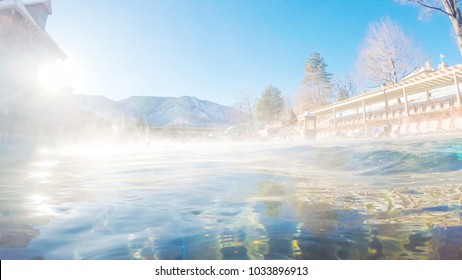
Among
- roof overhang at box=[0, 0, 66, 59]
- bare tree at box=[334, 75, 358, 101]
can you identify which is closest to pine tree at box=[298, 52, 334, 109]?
bare tree at box=[334, 75, 358, 101]

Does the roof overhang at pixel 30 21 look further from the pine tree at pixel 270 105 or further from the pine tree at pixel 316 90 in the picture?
the pine tree at pixel 316 90

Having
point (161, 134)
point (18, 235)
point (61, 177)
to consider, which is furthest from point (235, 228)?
point (161, 134)

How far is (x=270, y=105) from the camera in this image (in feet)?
36.8

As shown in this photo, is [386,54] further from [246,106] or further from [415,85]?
[246,106]

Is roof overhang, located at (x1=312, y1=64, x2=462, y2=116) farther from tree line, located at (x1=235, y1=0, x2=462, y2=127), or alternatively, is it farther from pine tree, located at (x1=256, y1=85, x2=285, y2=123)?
pine tree, located at (x1=256, y1=85, x2=285, y2=123)

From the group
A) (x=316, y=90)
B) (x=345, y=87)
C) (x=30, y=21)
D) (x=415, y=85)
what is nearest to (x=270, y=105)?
(x=316, y=90)

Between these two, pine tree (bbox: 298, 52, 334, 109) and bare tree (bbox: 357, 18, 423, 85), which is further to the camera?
pine tree (bbox: 298, 52, 334, 109)

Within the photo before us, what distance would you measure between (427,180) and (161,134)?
13989 millimetres

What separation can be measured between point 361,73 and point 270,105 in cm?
394

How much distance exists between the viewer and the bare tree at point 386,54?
691 centimetres

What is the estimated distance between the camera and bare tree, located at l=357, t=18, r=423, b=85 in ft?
22.7

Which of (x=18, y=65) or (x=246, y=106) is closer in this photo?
(x=18, y=65)

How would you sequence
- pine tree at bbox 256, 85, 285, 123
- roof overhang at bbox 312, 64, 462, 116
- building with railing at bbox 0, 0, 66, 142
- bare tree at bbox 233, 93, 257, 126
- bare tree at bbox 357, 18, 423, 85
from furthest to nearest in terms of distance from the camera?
pine tree at bbox 256, 85, 285, 123
bare tree at bbox 233, 93, 257, 126
roof overhang at bbox 312, 64, 462, 116
bare tree at bbox 357, 18, 423, 85
building with railing at bbox 0, 0, 66, 142
